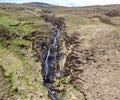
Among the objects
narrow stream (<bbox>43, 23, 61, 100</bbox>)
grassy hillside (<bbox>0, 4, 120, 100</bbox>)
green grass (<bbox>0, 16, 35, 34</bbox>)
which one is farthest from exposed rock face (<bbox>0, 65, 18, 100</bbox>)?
green grass (<bbox>0, 16, 35, 34</bbox>)

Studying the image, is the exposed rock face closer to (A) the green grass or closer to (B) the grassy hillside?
(B) the grassy hillside

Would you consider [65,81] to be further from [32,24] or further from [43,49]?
[32,24]

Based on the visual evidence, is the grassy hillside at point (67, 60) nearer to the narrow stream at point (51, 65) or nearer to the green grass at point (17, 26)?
the green grass at point (17, 26)

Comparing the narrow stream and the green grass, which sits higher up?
the green grass

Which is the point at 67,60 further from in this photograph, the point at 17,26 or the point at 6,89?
the point at 17,26

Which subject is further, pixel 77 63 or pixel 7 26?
pixel 7 26

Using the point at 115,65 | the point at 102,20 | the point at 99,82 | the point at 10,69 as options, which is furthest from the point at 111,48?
the point at 102,20

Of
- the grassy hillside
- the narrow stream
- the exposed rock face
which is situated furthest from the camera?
the narrow stream

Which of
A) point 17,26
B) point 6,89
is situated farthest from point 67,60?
point 17,26
